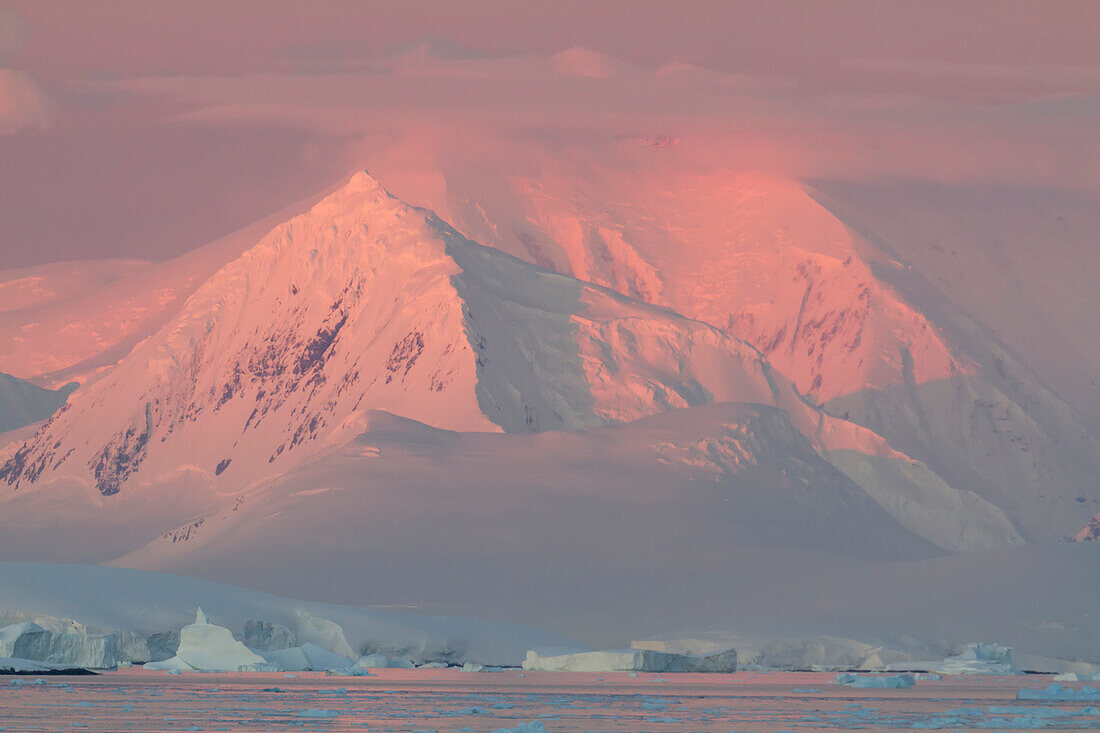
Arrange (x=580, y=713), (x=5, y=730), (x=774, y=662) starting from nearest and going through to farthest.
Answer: (x=5, y=730) < (x=580, y=713) < (x=774, y=662)

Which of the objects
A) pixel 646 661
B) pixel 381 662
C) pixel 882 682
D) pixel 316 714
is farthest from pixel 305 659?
pixel 316 714

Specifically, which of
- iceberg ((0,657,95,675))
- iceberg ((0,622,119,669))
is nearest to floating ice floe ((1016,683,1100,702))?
iceberg ((0,622,119,669))

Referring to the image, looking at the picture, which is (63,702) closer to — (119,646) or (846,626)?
(119,646)

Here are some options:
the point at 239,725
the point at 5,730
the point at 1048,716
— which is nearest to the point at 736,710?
the point at 1048,716

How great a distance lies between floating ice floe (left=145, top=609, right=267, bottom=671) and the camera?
5217 inches

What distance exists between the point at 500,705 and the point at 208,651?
3363 centimetres

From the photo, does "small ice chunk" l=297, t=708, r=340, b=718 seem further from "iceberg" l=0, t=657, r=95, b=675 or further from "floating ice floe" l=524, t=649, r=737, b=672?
"floating ice floe" l=524, t=649, r=737, b=672

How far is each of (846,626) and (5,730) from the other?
118m

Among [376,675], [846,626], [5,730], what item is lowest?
[5,730]

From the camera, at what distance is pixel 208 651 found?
5246 inches

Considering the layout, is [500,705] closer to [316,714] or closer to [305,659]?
[316,714]

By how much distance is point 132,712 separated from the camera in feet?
305

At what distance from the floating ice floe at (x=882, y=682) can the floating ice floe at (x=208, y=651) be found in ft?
118

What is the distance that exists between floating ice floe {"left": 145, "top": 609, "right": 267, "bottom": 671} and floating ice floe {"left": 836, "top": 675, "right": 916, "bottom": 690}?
35.9m
